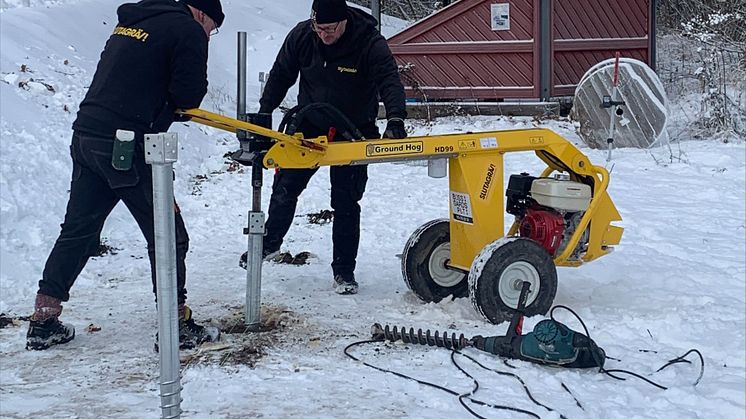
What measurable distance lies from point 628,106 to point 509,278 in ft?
25.5

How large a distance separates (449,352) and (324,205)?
4.74 meters

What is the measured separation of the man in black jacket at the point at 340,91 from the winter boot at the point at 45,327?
1.79m

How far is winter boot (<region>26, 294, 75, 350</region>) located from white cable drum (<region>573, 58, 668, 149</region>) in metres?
8.91

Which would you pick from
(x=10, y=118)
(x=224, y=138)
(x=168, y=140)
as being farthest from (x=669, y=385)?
(x=224, y=138)

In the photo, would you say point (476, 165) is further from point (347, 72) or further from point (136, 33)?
point (136, 33)

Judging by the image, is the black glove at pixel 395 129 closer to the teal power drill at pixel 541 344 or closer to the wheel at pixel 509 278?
the wheel at pixel 509 278

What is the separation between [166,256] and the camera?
2.97 m

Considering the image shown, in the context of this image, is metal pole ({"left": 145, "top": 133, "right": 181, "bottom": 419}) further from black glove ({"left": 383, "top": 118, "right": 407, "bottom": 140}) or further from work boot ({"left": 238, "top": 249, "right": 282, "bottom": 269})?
work boot ({"left": 238, "top": 249, "right": 282, "bottom": 269})

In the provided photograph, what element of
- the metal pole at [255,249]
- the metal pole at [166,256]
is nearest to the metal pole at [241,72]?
the metal pole at [255,249]

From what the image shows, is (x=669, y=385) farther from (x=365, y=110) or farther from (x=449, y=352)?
(x=365, y=110)

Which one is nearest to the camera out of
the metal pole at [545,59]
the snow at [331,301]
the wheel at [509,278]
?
the snow at [331,301]

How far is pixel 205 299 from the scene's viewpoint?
5.64 meters

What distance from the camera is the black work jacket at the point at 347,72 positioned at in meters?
5.74

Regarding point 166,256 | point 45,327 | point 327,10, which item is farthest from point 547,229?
point 166,256
